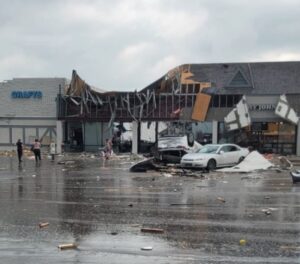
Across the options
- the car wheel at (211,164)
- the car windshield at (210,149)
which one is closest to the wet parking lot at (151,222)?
the car wheel at (211,164)

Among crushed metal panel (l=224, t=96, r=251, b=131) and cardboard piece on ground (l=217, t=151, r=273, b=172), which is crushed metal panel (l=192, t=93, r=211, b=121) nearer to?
crushed metal panel (l=224, t=96, r=251, b=131)

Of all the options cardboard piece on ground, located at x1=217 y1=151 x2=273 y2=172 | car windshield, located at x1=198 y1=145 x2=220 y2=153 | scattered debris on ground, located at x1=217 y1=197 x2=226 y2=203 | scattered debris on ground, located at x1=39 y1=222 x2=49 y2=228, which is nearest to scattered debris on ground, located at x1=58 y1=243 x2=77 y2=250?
scattered debris on ground, located at x1=39 y1=222 x2=49 y2=228

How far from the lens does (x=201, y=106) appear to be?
4403 cm

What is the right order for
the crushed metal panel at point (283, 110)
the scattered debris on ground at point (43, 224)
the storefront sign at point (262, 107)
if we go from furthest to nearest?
the storefront sign at point (262, 107) → the crushed metal panel at point (283, 110) → the scattered debris on ground at point (43, 224)

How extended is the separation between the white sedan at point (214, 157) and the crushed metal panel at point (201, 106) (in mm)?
14895

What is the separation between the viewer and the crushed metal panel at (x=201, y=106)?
43875 mm

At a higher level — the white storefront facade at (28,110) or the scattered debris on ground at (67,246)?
the white storefront facade at (28,110)

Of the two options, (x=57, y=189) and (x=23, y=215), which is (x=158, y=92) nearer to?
(x=57, y=189)

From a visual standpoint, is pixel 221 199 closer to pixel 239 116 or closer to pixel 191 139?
pixel 191 139

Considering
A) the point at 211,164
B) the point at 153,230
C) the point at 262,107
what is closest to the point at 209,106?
the point at 262,107

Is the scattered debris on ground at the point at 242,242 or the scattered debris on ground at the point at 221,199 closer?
the scattered debris on ground at the point at 242,242

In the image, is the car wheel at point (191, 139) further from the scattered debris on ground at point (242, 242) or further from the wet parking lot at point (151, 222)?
the scattered debris on ground at point (242, 242)

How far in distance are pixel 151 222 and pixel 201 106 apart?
111 ft

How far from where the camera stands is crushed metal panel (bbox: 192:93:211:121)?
43875 millimetres
